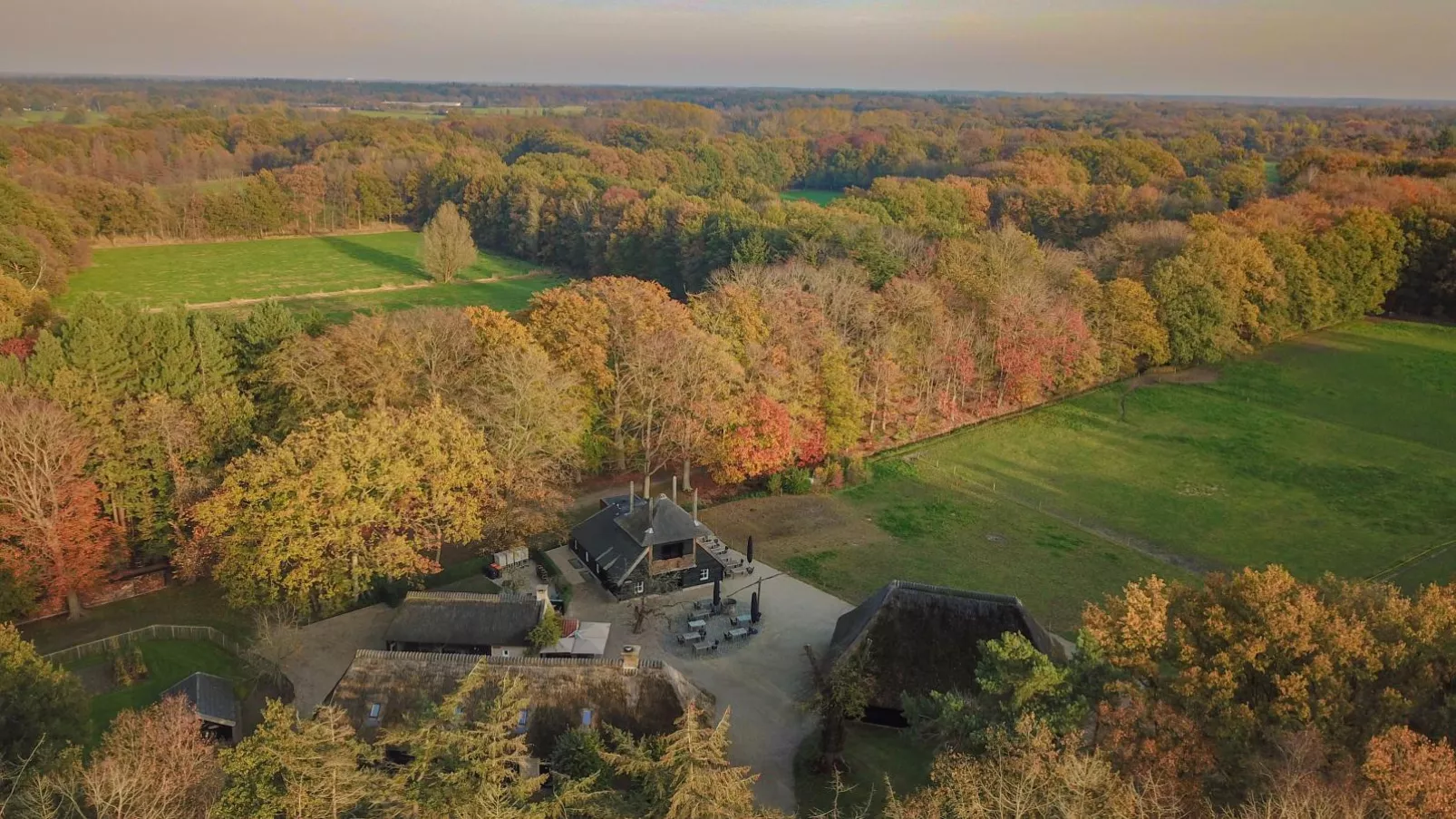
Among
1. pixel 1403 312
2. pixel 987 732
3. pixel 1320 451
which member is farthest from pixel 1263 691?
pixel 1403 312

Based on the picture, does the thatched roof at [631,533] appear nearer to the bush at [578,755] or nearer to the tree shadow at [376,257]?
the bush at [578,755]

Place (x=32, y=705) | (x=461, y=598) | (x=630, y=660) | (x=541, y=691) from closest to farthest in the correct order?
1. (x=32, y=705)
2. (x=541, y=691)
3. (x=630, y=660)
4. (x=461, y=598)

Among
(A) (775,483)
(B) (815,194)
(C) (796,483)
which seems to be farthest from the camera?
(B) (815,194)

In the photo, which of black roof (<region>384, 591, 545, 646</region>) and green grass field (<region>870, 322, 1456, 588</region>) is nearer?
black roof (<region>384, 591, 545, 646</region>)

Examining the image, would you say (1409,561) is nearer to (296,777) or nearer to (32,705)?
(296,777)

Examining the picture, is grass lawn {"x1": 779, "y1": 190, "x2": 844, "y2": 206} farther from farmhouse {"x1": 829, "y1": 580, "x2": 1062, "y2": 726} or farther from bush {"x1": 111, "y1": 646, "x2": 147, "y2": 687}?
bush {"x1": 111, "y1": 646, "x2": 147, "y2": 687}

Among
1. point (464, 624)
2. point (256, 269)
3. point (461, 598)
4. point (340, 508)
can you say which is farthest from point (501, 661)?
point (256, 269)

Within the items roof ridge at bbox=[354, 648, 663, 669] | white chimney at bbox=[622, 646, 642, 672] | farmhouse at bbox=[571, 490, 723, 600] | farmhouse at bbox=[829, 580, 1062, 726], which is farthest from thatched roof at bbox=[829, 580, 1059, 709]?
farmhouse at bbox=[571, 490, 723, 600]

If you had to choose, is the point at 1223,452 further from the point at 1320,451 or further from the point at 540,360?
the point at 540,360
